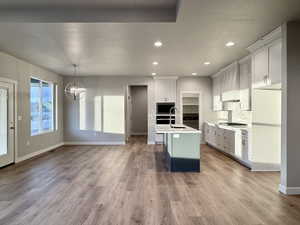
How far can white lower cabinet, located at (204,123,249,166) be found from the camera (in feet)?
16.8

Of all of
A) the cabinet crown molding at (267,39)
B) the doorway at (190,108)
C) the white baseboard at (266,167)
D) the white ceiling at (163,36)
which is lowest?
the white baseboard at (266,167)

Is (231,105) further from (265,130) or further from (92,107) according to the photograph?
(92,107)

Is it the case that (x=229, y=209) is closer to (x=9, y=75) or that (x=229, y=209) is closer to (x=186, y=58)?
(x=186, y=58)

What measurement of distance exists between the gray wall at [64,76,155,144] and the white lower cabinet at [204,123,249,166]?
222 centimetres

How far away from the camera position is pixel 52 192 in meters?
3.37

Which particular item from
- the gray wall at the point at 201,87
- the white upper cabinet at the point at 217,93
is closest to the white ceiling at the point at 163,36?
the white upper cabinet at the point at 217,93

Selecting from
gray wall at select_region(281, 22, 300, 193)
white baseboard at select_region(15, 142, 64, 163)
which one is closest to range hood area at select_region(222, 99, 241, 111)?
gray wall at select_region(281, 22, 300, 193)

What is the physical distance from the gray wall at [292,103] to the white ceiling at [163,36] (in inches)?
11.6

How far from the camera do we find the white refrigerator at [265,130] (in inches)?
175

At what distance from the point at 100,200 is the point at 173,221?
1167 mm

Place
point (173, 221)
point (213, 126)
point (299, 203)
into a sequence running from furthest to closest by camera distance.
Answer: point (213, 126) < point (299, 203) < point (173, 221)

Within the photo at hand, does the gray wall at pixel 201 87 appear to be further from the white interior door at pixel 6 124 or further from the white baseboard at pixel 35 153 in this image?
the white interior door at pixel 6 124

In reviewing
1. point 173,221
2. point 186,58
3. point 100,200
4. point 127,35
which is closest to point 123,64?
point 186,58

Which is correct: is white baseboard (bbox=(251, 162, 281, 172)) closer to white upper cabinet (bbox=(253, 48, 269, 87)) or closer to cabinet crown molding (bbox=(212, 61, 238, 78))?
white upper cabinet (bbox=(253, 48, 269, 87))
